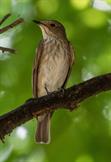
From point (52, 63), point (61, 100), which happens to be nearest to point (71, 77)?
point (52, 63)

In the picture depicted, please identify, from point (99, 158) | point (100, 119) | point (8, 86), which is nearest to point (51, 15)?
point (8, 86)

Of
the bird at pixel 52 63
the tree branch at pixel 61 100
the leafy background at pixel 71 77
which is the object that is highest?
the tree branch at pixel 61 100

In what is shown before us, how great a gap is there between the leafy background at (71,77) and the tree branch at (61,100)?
2.30 ft

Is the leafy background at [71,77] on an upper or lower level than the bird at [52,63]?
upper

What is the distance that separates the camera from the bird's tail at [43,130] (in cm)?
449

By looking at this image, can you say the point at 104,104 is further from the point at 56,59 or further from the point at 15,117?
the point at 56,59

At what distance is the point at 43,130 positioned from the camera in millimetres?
5055

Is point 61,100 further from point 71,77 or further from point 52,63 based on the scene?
point 52,63

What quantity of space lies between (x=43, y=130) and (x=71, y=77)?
1.98 ft

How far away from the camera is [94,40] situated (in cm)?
461

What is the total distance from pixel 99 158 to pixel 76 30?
1.26 m

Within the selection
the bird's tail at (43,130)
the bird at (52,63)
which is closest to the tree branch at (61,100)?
the bird's tail at (43,130)

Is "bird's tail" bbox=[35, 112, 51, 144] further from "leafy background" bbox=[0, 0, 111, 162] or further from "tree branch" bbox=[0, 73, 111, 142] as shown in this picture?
"tree branch" bbox=[0, 73, 111, 142]

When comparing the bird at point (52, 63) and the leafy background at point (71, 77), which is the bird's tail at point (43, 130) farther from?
the bird at point (52, 63)
